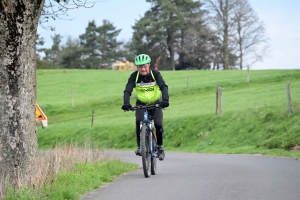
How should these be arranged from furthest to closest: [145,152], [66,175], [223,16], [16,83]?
[223,16] → [145,152] → [66,175] → [16,83]

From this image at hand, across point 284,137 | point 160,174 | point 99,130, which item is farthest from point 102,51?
point 160,174

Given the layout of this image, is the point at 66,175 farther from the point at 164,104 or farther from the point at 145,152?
the point at 164,104

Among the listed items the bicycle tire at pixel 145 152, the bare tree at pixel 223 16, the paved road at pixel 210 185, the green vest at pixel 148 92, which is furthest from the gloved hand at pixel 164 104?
the bare tree at pixel 223 16

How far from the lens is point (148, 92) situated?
11.7 m

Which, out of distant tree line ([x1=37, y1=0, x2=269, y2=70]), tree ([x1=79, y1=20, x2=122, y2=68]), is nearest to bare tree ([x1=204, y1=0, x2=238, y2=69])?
distant tree line ([x1=37, y1=0, x2=269, y2=70])

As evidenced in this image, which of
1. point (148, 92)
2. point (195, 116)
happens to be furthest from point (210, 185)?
point (195, 116)

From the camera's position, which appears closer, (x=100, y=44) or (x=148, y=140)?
(x=148, y=140)

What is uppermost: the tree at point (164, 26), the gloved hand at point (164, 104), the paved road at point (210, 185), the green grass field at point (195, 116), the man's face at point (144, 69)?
the tree at point (164, 26)

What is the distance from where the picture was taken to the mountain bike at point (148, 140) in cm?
1134

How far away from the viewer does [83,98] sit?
54.3 m

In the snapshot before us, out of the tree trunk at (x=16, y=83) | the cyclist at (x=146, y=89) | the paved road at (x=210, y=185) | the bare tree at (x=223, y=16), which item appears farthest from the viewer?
the bare tree at (x=223, y=16)

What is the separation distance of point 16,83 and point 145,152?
10.7ft

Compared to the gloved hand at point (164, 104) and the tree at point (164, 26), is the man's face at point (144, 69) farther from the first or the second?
the tree at point (164, 26)

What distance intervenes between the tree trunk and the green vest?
291cm
